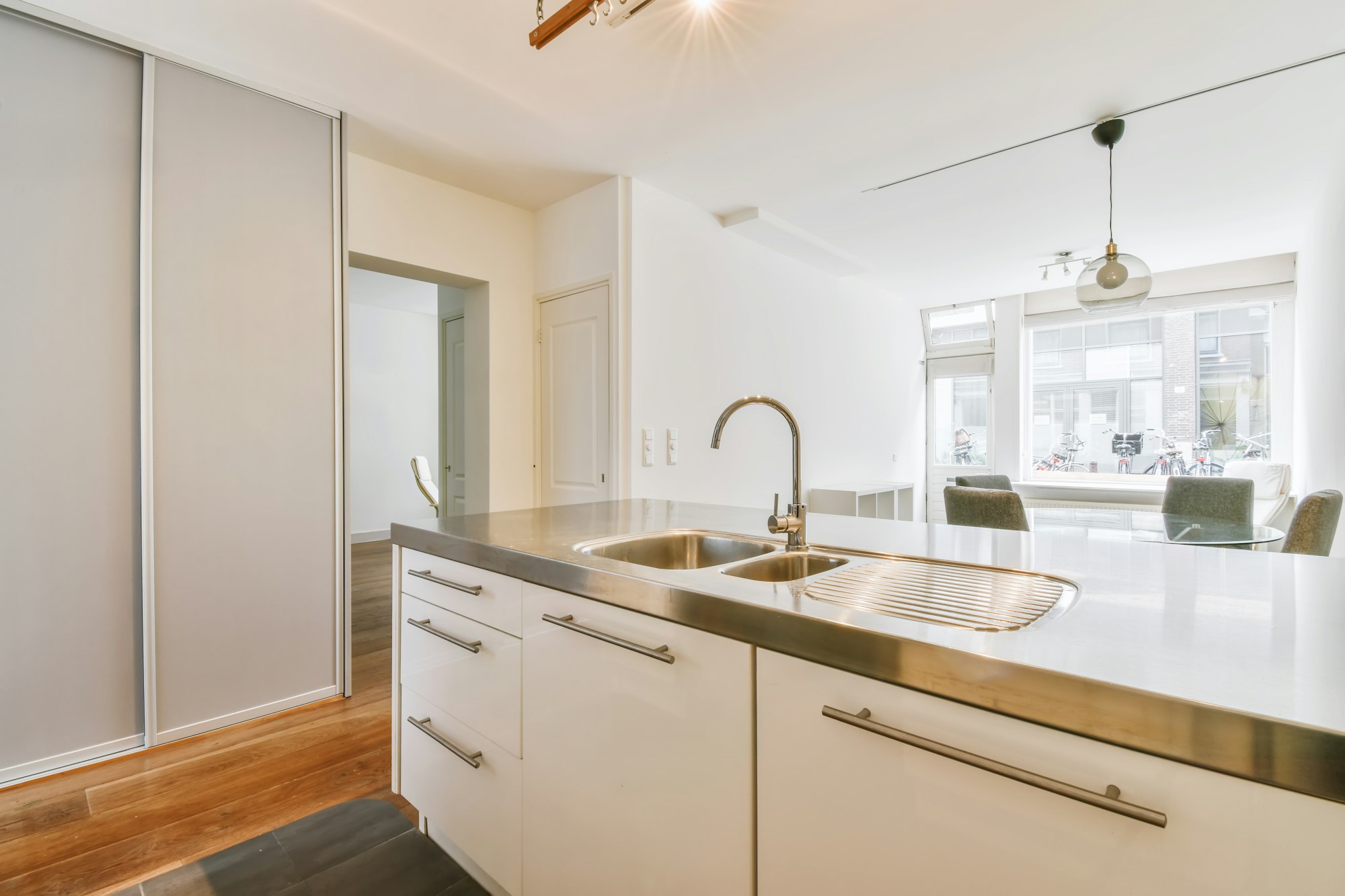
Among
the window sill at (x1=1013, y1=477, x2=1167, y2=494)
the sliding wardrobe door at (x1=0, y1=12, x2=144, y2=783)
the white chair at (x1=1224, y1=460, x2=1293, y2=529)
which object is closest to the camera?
the sliding wardrobe door at (x1=0, y1=12, x2=144, y2=783)

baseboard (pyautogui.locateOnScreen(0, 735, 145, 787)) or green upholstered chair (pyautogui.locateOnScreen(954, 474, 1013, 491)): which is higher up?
green upholstered chair (pyautogui.locateOnScreen(954, 474, 1013, 491))

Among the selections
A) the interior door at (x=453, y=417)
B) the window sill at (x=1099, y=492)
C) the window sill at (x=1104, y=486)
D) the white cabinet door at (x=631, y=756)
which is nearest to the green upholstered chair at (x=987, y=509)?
the white cabinet door at (x=631, y=756)

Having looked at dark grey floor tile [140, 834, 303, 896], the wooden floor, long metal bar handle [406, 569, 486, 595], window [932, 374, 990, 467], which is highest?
window [932, 374, 990, 467]

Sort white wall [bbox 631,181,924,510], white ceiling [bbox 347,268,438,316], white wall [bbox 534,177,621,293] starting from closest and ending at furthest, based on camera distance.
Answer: white wall [bbox 534,177,621,293] → white wall [bbox 631,181,924,510] → white ceiling [bbox 347,268,438,316]

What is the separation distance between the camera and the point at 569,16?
165 cm

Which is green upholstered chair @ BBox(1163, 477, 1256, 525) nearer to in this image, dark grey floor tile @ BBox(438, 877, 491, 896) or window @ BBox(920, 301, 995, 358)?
window @ BBox(920, 301, 995, 358)

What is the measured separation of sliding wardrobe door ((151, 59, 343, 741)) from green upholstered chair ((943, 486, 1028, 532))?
2.93m

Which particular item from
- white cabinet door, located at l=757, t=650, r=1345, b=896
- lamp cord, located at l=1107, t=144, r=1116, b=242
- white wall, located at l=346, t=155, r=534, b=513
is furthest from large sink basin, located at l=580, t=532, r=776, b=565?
lamp cord, located at l=1107, t=144, r=1116, b=242

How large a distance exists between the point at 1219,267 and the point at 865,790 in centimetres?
656

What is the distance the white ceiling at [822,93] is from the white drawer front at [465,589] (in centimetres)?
184

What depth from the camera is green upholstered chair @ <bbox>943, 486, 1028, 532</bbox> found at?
2.68m

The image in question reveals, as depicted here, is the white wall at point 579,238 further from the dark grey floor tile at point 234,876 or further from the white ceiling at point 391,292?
the dark grey floor tile at point 234,876

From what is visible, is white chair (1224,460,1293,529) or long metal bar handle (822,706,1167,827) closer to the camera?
long metal bar handle (822,706,1167,827)

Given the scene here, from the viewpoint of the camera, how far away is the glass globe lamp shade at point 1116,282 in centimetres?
283
